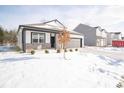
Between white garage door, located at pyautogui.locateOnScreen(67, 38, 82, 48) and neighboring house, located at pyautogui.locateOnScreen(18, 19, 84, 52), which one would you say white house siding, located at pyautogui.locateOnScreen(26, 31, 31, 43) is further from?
white garage door, located at pyautogui.locateOnScreen(67, 38, 82, 48)

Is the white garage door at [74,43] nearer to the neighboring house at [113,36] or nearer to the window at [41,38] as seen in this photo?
the window at [41,38]

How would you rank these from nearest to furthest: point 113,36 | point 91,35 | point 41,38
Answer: point 41,38, point 91,35, point 113,36

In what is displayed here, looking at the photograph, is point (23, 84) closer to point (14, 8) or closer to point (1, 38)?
point (14, 8)

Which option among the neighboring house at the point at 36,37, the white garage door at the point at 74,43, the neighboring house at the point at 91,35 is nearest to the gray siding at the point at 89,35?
the neighboring house at the point at 91,35

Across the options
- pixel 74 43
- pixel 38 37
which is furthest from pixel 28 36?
pixel 74 43

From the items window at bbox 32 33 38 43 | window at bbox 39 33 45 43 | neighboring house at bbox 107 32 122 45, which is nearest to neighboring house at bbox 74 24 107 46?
neighboring house at bbox 107 32 122 45

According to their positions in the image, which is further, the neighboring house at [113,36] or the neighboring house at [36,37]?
the neighboring house at [113,36]

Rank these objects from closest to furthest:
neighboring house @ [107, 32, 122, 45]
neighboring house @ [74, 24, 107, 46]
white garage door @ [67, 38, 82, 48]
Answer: white garage door @ [67, 38, 82, 48] < neighboring house @ [74, 24, 107, 46] < neighboring house @ [107, 32, 122, 45]

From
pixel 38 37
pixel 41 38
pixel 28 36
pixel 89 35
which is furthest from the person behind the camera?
pixel 89 35

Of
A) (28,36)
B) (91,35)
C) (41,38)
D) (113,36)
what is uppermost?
(113,36)

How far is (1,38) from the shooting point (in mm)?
21953

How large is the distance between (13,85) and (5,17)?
6.51 metres

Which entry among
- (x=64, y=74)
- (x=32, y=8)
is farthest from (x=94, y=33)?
(x=64, y=74)

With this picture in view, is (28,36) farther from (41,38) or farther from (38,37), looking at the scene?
(41,38)
